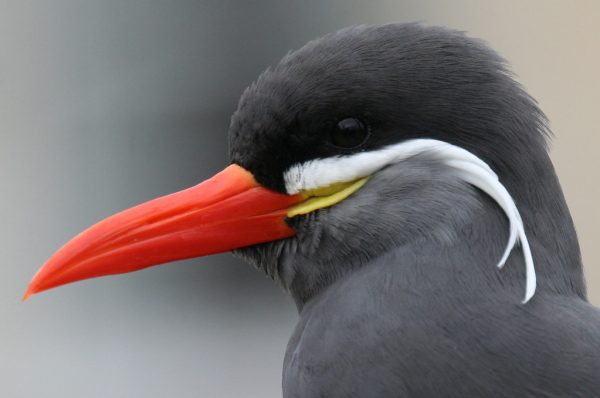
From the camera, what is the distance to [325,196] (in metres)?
2.50

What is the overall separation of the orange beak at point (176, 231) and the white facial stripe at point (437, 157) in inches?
2.6

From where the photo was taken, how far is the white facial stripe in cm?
228

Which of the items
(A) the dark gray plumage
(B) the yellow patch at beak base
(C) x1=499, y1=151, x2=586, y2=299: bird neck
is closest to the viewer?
(A) the dark gray plumage

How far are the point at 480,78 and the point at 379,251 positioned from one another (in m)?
0.43

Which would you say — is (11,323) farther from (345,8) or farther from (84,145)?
(345,8)

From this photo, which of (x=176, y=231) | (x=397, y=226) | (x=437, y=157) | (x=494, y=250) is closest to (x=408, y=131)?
(x=437, y=157)

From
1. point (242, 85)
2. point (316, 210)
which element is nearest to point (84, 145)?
point (242, 85)

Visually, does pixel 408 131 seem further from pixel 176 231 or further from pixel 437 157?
pixel 176 231

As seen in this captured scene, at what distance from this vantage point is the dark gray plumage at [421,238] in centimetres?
219

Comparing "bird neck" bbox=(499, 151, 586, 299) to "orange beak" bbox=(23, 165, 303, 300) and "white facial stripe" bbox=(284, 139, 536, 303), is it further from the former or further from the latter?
"orange beak" bbox=(23, 165, 303, 300)

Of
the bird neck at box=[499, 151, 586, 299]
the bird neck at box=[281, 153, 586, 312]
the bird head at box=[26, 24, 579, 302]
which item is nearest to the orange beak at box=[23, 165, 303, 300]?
the bird head at box=[26, 24, 579, 302]

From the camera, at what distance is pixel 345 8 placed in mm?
7750

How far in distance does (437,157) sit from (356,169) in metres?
0.18

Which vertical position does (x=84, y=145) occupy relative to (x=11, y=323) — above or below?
above
